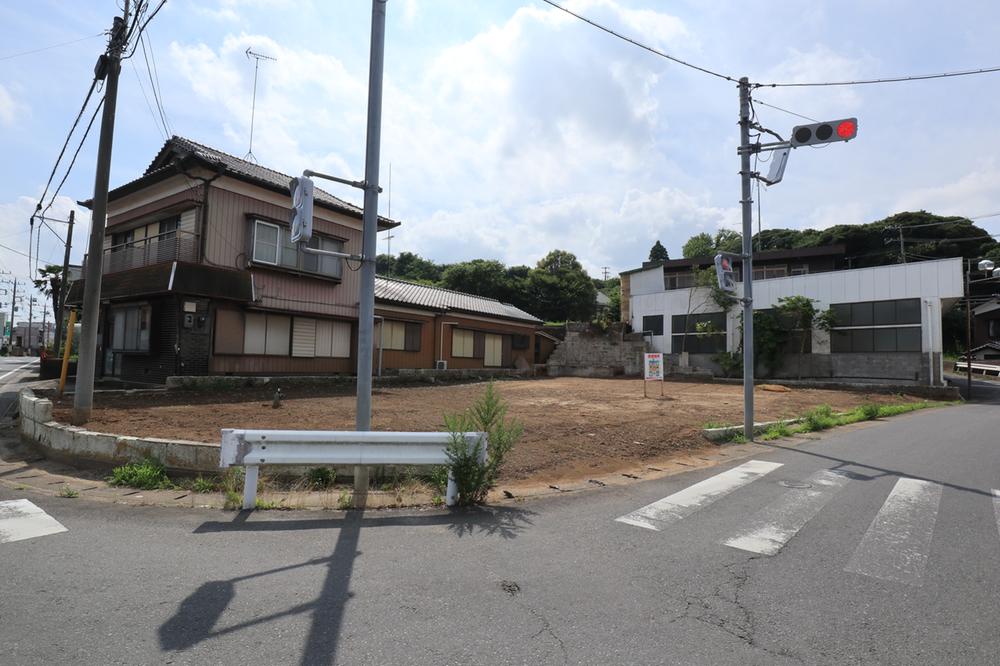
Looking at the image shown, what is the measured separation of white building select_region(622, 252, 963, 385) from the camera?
76.5 feet

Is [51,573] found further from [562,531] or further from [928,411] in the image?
[928,411]

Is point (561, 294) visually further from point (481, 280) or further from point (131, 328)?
point (131, 328)

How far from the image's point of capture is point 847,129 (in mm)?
9352

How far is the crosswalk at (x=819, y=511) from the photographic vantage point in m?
4.10

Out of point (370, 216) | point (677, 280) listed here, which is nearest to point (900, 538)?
point (370, 216)

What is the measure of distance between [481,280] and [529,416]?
34.0 m

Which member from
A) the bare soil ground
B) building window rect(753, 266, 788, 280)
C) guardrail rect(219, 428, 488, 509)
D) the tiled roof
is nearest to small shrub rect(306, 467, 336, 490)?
guardrail rect(219, 428, 488, 509)

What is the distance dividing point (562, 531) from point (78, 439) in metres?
7.37

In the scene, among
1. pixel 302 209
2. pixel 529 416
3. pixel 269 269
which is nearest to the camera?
pixel 302 209

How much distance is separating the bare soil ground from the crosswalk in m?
1.66

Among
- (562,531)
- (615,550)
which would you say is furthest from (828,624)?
(562,531)

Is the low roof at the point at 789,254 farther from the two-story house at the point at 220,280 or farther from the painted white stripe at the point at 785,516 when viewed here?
the painted white stripe at the point at 785,516

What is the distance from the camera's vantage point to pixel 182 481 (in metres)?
6.56

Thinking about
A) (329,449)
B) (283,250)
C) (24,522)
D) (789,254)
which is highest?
(789,254)
